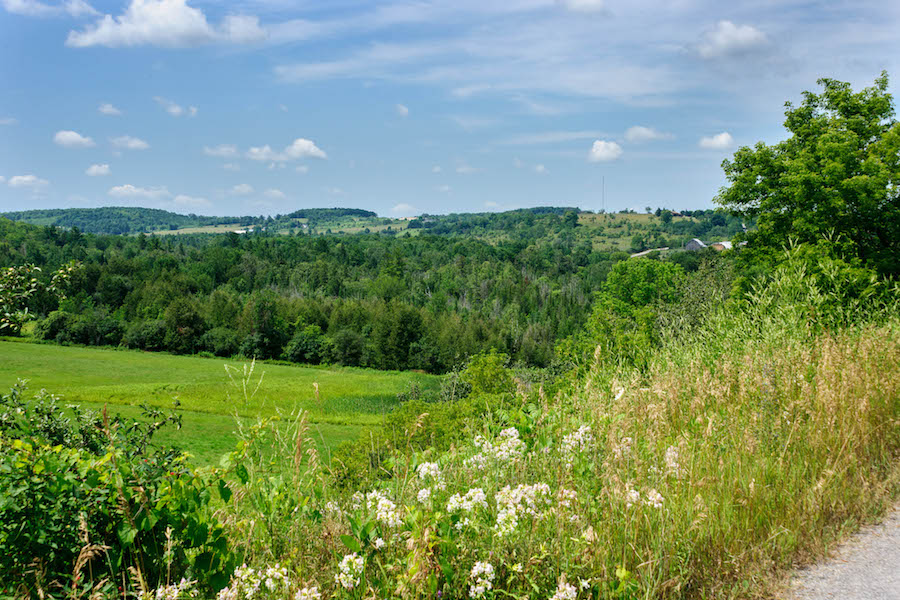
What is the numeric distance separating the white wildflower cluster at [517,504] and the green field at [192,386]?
36.6 meters

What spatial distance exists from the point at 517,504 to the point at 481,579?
17.1 inches

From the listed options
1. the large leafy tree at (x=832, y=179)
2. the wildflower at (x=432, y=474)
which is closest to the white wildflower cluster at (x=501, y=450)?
the wildflower at (x=432, y=474)

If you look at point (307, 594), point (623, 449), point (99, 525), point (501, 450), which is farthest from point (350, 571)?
point (623, 449)

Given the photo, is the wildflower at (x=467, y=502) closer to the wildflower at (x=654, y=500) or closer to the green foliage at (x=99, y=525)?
the wildflower at (x=654, y=500)

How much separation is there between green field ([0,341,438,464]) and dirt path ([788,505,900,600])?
3693 centimetres

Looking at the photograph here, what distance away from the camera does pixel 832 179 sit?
23.9 metres

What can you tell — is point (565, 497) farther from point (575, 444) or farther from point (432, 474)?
point (432, 474)

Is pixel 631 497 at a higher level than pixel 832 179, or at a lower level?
lower

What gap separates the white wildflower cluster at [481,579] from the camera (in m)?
2.38

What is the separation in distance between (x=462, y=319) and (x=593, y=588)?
104591mm

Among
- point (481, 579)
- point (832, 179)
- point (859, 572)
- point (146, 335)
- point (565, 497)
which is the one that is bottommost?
point (146, 335)

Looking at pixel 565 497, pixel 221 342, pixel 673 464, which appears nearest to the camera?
pixel 565 497

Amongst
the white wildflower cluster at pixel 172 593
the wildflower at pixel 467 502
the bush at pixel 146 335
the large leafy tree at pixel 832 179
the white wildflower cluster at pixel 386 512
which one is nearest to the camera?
the white wildflower cluster at pixel 172 593

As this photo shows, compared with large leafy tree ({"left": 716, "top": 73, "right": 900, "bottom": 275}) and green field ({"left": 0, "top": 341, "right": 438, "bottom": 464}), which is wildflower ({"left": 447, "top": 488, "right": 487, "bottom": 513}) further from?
green field ({"left": 0, "top": 341, "right": 438, "bottom": 464})
